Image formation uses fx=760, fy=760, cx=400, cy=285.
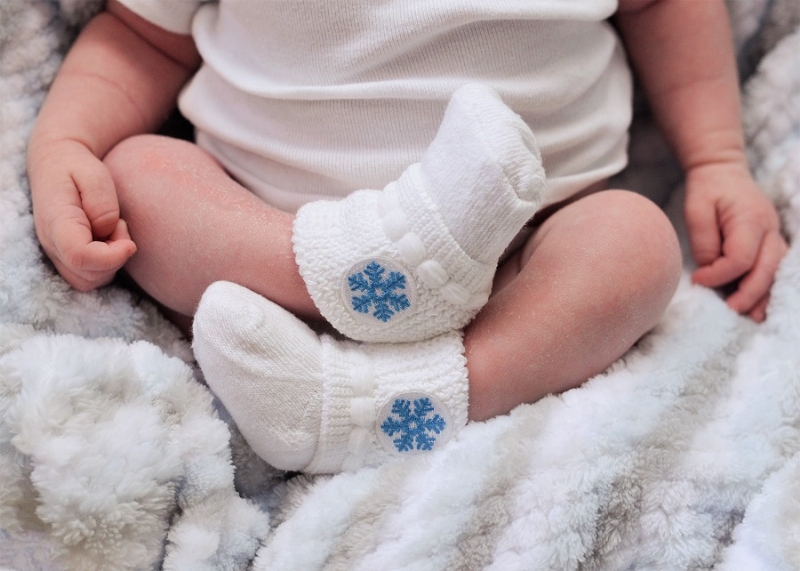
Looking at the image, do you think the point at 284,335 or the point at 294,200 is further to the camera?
the point at 294,200

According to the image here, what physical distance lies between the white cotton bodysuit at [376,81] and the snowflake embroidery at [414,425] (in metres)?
0.23

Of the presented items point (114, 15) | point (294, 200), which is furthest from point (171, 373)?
point (114, 15)

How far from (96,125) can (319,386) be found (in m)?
0.40

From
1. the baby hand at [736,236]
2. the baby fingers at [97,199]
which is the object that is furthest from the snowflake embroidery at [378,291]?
the baby hand at [736,236]

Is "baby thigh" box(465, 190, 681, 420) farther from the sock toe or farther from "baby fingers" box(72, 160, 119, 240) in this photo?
"baby fingers" box(72, 160, 119, 240)

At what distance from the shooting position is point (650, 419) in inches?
26.4

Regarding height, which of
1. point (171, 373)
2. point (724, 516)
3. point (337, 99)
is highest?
point (337, 99)

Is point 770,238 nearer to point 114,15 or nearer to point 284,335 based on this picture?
point 284,335

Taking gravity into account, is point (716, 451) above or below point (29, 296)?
below

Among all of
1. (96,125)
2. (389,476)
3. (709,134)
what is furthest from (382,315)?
(709,134)

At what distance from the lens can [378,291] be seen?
65cm

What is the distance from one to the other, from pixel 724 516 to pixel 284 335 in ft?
1.33

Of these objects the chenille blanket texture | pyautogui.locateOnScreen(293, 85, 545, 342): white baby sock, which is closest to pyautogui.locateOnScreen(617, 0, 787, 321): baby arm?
the chenille blanket texture

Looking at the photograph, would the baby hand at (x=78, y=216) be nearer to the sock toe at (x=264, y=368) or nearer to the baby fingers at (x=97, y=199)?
the baby fingers at (x=97, y=199)
